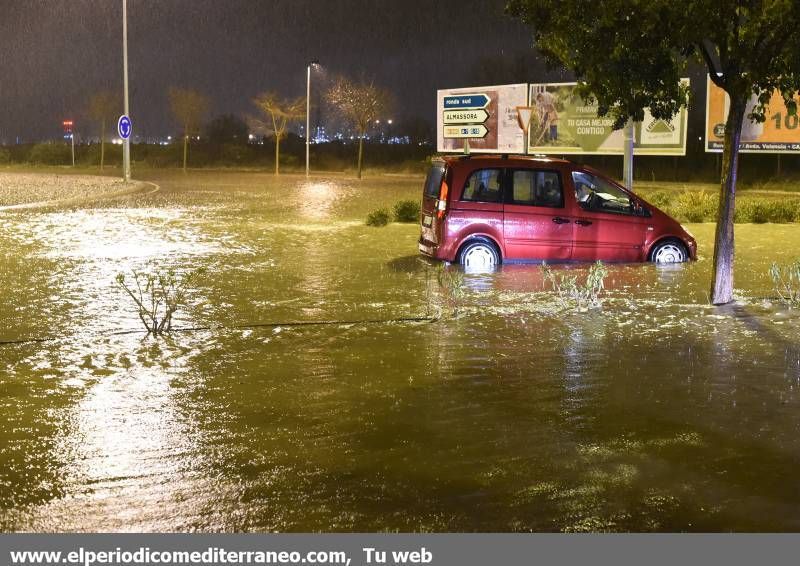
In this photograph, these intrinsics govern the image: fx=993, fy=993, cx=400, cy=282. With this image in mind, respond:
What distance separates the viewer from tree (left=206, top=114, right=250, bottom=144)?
420 feet

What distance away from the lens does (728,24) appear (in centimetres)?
1073

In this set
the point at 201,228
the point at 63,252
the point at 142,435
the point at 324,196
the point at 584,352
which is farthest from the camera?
the point at 324,196

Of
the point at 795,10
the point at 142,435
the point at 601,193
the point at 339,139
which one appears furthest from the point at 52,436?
the point at 339,139

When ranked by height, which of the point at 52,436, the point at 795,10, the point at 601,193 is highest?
the point at 795,10

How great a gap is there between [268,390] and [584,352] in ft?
9.73

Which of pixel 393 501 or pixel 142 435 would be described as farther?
pixel 142 435

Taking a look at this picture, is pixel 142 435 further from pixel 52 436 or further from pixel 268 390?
pixel 268 390

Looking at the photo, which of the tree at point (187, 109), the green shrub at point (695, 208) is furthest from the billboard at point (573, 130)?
the tree at point (187, 109)

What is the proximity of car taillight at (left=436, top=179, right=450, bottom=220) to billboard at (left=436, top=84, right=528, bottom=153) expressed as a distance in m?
17.8

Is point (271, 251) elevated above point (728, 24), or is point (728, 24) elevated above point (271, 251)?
point (728, 24)

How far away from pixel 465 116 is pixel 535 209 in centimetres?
1870

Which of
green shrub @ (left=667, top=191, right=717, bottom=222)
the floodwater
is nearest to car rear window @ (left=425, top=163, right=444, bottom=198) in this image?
the floodwater

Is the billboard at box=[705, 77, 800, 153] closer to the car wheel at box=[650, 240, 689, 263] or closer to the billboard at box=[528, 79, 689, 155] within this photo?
the billboard at box=[528, 79, 689, 155]

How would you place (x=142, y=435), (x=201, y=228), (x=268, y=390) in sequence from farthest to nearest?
(x=201, y=228), (x=268, y=390), (x=142, y=435)
